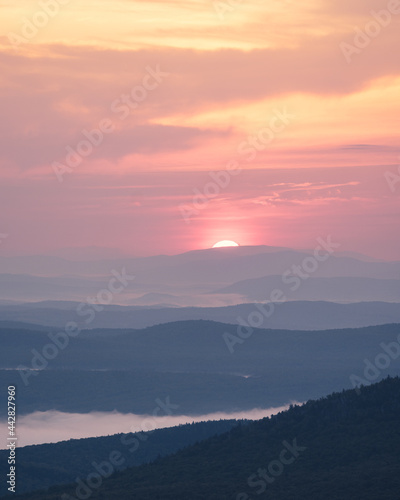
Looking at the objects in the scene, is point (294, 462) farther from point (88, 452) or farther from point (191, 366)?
point (191, 366)

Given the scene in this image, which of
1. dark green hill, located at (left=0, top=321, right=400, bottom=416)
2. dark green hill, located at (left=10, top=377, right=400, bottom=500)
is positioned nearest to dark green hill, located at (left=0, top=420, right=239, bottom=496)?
dark green hill, located at (left=10, top=377, right=400, bottom=500)

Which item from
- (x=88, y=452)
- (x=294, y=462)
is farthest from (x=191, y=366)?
(x=294, y=462)

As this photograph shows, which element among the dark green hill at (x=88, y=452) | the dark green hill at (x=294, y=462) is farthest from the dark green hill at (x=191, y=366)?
the dark green hill at (x=294, y=462)

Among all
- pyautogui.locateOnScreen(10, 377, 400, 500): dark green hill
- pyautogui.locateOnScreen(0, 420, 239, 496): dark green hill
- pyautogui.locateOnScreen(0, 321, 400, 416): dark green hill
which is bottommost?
pyautogui.locateOnScreen(10, 377, 400, 500): dark green hill

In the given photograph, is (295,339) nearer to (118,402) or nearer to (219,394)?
(219,394)

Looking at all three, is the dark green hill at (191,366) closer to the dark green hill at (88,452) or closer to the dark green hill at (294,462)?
the dark green hill at (88,452)

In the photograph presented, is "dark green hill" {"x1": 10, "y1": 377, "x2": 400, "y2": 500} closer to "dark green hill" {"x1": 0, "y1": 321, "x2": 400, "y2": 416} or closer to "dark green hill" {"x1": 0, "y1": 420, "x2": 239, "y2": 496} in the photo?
"dark green hill" {"x1": 0, "y1": 420, "x2": 239, "y2": 496}

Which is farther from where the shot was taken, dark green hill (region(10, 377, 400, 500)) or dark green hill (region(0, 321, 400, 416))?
dark green hill (region(0, 321, 400, 416))
